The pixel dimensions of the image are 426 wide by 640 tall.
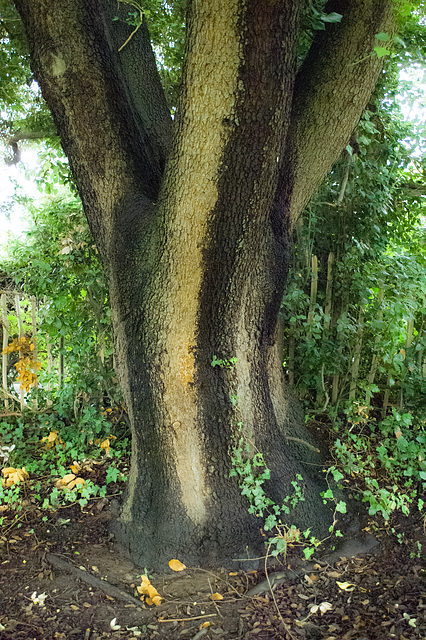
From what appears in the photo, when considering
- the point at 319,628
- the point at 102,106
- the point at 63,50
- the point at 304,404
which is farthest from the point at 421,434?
the point at 63,50

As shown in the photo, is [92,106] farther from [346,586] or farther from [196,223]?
[346,586]

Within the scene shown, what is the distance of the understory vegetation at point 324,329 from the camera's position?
3.44 metres

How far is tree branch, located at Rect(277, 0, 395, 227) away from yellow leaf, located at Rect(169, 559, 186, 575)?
223 centimetres

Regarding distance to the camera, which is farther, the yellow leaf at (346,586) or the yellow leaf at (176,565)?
the yellow leaf at (176,565)

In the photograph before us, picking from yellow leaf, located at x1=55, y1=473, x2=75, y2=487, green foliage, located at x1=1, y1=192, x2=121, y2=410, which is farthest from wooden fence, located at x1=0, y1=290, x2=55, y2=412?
yellow leaf, located at x1=55, y1=473, x2=75, y2=487

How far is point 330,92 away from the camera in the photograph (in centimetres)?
267

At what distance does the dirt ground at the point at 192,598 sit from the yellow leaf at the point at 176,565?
0.04m

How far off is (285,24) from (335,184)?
1.71 metres

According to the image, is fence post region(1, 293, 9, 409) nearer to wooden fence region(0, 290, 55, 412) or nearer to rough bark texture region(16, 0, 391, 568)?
wooden fence region(0, 290, 55, 412)

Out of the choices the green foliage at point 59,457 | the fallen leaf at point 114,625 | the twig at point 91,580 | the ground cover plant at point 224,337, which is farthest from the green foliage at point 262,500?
the green foliage at point 59,457

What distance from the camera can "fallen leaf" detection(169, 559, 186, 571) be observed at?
2.61m

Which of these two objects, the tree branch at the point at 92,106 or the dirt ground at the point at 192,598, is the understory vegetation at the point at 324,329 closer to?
the dirt ground at the point at 192,598

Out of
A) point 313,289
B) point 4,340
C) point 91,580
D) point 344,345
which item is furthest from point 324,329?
point 4,340

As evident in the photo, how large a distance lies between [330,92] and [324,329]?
73.2 inches
